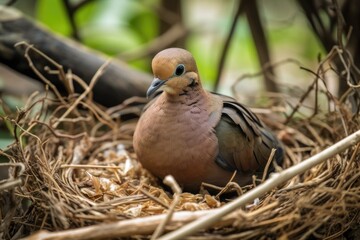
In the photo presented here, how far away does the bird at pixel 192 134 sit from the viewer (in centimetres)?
225

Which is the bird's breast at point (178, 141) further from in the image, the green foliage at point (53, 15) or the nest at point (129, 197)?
the green foliage at point (53, 15)

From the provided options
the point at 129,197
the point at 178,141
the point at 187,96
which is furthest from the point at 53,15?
the point at 129,197

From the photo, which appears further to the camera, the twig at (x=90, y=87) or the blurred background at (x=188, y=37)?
the blurred background at (x=188, y=37)

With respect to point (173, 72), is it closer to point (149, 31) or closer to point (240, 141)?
point (240, 141)

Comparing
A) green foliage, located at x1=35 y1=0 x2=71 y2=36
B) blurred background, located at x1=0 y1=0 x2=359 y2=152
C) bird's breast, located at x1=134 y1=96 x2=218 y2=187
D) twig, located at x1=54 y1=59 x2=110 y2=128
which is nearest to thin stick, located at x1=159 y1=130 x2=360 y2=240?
bird's breast, located at x1=134 y1=96 x2=218 y2=187

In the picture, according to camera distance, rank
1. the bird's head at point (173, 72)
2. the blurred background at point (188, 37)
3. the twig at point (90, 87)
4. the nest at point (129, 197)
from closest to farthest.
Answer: the nest at point (129, 197)
the bird's head at point (173, 72)
the twig at point (90, 87)
the blurred background at point (188, 37)

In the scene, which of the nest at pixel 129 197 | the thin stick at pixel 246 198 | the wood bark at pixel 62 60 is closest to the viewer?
the thin stick at pixel 246 198

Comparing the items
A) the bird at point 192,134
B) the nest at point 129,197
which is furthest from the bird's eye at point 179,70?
the nest at point 129,197

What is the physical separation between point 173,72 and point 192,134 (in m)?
0.27

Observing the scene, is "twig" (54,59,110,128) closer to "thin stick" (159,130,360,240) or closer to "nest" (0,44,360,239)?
"nest" (0,44,360,239)

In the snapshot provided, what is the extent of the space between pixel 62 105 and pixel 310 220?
137 cm

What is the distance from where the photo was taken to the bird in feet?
7.39

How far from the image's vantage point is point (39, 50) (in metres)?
2.83

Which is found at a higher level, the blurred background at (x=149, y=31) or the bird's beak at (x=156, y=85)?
the bird's beak at (x=156, y=85)
